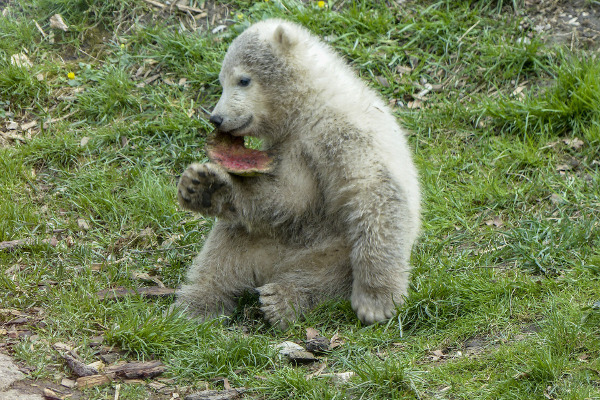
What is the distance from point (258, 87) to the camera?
5.71 metres

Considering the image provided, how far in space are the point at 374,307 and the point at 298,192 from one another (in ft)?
3.17

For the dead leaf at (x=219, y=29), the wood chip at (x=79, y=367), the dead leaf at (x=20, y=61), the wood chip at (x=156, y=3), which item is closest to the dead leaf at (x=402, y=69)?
the dead leaf at (x=219, y=29)

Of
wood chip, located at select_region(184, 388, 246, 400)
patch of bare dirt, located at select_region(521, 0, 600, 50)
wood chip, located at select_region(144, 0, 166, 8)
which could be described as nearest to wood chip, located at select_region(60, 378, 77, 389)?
wood chip, located at select_region(184, 388, 246, 400)

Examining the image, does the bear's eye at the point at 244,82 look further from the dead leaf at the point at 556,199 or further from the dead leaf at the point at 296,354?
the dead leaf at the point at 556,199

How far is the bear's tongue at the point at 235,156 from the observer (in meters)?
5.59

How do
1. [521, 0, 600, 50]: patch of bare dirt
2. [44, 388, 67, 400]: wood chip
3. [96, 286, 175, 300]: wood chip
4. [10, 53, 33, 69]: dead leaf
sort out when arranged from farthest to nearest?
[10, 53, 33, 69]: dead leaf < [521, 0, 600, 50]: patch of bare dirt < [96, 286, 175, 300]: wood chip < [44, 388, 67, 400]: wood chip

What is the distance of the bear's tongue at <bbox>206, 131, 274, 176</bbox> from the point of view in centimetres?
559

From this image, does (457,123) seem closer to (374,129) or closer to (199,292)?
(374,129)

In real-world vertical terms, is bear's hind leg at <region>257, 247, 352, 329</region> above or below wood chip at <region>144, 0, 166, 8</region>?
below

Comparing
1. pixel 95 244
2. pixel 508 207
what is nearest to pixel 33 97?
pixel 95 244

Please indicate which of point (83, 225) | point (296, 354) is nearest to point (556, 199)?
point (296, 354)

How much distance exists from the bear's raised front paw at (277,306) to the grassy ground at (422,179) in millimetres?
95

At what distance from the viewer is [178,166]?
7.56 meters

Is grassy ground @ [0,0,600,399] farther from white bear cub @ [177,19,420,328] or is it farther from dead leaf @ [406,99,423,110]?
white bear cub @ [177,19,420,328]
